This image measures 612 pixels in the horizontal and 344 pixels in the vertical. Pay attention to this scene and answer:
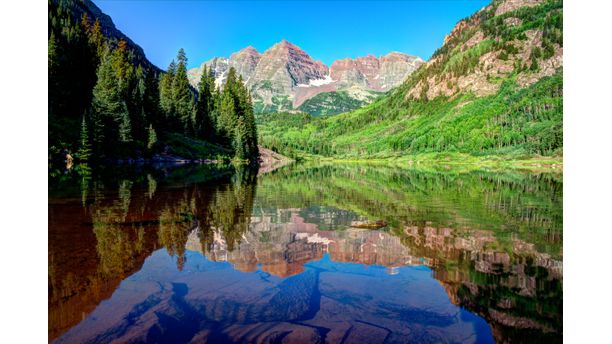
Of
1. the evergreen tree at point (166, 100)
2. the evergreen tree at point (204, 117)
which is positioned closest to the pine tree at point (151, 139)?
the evergreen tree at point (166, 100)

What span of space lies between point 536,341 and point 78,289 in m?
9.69

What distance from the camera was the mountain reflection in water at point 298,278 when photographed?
7.12 metres

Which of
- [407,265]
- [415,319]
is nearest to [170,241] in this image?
[407,265]

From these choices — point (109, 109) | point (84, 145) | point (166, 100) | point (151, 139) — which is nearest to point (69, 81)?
point (109, 109)

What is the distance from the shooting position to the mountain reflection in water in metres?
7.12

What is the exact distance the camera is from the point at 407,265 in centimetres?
1121

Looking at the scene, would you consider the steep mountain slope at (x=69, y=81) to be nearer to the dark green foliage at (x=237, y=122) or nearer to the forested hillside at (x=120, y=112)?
the forested hillside at (x=120, y=112)

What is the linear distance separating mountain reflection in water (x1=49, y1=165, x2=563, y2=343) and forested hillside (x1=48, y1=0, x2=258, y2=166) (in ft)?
175

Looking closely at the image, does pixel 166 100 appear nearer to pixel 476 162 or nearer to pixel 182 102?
pixel 182 102

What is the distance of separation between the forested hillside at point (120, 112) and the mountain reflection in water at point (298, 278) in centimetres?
5341

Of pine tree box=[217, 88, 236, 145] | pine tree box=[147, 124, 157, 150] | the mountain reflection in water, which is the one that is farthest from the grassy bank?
the mountain reflection in water

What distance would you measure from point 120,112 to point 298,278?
73775 millimetres
